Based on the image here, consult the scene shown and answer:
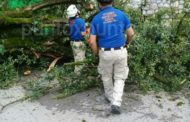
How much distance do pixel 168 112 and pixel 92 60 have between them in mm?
1374

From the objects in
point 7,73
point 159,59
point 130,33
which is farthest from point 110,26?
point 7,73

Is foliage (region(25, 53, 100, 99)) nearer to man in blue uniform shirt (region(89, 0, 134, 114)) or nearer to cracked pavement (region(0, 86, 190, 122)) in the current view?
→ cracked pavement (region(0, 86, 190, 122))

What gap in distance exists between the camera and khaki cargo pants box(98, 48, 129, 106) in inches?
227

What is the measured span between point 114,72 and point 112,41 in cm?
47

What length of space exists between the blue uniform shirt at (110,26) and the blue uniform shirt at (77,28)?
1250mm

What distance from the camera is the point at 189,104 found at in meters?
6.04

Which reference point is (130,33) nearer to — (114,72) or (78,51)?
(114,72)

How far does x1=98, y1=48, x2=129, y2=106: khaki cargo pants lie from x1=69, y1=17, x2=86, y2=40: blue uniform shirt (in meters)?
1.21

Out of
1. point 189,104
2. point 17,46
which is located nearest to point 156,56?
point 189,104

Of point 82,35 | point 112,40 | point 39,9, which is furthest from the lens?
point 39,9

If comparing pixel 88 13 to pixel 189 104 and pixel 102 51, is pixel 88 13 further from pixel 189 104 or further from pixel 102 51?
pixel 189 104

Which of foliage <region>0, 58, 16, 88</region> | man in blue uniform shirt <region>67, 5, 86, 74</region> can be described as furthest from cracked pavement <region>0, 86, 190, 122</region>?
man in blue uniform shirt <region>67, 5, 86, 74</region>

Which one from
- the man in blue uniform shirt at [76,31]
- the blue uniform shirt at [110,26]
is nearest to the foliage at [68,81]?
the man in blue uniform shirt at [76,31]

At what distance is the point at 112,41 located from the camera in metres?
5.73
